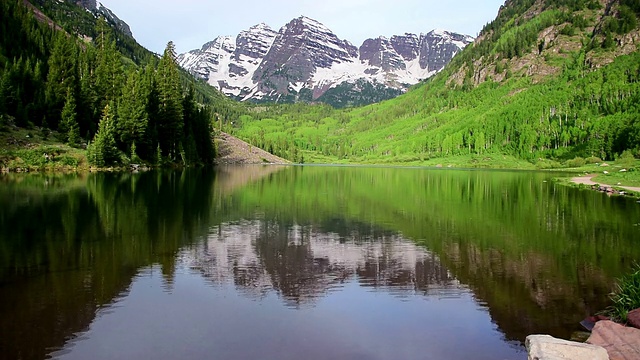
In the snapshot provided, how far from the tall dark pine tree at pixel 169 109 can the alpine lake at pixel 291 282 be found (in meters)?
92.6

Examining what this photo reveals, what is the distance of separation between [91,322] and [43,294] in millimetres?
3560

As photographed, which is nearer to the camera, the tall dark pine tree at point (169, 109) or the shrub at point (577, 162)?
the tall dark pine tree at point (169, 109)

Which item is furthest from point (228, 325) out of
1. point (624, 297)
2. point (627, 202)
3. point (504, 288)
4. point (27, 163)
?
point (27, 163)

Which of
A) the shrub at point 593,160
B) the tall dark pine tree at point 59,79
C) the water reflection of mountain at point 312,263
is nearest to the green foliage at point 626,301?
the water reflection of mountain at point 312,263

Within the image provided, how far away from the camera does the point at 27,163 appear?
289 ft

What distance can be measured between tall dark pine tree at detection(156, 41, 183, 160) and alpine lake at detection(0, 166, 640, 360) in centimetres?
9259

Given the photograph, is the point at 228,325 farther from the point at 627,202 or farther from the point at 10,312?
the point at 627,202

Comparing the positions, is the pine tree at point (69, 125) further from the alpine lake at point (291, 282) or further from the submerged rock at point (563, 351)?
the submerged rock at point (563, 351)

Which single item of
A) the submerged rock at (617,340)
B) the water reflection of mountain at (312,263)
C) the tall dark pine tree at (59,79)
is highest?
the tall dark pine tree at (59,79)

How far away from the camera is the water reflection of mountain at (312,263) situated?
19.3 meters

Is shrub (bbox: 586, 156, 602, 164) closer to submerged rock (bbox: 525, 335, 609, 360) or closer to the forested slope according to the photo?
the forested slope

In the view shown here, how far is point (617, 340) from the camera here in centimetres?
1266

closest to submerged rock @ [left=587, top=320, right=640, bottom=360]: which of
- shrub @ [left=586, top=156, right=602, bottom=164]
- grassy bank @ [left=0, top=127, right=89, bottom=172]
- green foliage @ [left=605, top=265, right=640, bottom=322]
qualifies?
green foliage @ [left=605, top=265, right=640, bottom=322]

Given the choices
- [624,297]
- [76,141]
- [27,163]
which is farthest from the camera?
[76,141]
